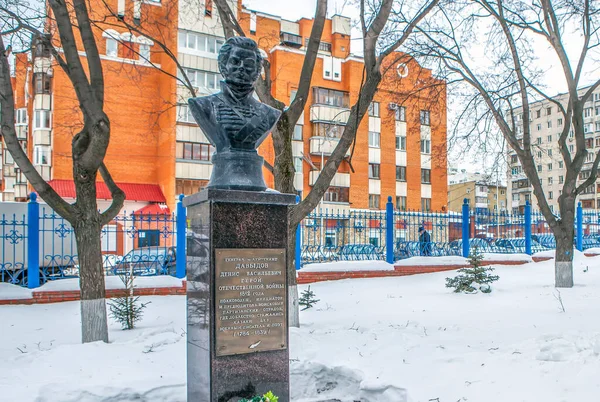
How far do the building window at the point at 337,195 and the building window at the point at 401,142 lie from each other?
603 cm

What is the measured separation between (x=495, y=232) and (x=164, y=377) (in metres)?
13.1

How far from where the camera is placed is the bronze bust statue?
415 centimetres

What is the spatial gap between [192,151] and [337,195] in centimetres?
1053

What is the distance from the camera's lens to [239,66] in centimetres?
416

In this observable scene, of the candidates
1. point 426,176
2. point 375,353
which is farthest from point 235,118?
A: point 426,176

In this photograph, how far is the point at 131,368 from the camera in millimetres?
5543

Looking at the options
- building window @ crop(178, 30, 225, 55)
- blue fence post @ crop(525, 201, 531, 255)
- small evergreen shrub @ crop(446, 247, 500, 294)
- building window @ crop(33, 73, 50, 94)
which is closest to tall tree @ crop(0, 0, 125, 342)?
small evergreen shrub @ crop(446, 247, 500, 294)

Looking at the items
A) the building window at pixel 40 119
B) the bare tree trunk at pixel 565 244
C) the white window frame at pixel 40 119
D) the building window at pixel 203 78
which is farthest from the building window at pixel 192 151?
the bare tree trunk at pixel 565 244

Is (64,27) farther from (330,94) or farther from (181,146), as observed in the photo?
(330,94)

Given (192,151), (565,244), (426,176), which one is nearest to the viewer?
(565,244)

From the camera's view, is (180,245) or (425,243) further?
(425,243)

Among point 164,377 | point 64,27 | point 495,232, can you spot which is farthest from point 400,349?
point 495,232

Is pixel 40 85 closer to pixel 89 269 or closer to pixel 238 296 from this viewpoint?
pixel 89 269

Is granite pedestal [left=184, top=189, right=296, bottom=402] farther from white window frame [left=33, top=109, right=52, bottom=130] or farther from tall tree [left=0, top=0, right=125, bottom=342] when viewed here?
white window frame [left=33, top=109, right=52, bottom=130]
